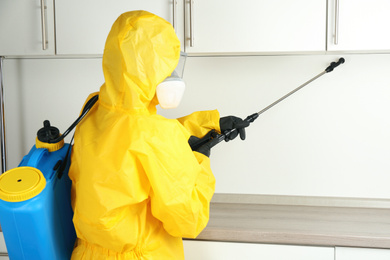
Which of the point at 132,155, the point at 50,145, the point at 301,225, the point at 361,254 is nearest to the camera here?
the point at 132,155

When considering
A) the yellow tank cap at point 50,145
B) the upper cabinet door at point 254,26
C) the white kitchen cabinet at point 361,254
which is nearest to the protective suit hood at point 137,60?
the yellow tank cap at point 50,145

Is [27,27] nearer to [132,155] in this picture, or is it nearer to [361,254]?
[132,155]

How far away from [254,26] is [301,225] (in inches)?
31.5

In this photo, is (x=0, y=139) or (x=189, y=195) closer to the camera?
(x=189, y=195)


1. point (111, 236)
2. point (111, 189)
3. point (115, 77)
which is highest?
point (115, 77)

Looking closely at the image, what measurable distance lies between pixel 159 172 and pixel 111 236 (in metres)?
0.22

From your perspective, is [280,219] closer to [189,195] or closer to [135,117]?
[189,195]

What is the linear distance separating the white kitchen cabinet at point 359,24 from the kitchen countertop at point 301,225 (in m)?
0.69

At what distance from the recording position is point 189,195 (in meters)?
1.12

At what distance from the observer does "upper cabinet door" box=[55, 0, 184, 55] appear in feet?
5.32

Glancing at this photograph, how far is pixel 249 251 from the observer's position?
152 centimetres

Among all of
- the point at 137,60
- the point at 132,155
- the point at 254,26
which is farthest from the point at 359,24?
the point at 132,155

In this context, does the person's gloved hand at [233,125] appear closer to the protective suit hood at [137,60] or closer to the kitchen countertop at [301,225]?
the kitchen countertop at [301,225]

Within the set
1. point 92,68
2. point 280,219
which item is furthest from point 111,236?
point 92,68
